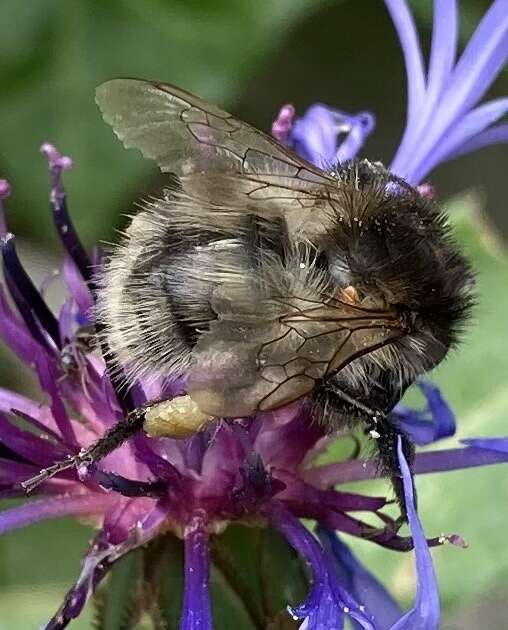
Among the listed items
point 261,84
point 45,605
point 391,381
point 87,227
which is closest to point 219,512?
point 391,381

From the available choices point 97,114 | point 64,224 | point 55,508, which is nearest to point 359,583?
point 55,508

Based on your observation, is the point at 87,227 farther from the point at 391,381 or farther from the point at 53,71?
the point at 391,381

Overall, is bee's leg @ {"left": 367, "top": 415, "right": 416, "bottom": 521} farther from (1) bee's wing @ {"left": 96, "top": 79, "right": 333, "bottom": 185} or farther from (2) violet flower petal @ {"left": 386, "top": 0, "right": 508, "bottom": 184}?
(2) violet flower petal @ {"left": 386, "top": 0, "right": 508, "bottom": 184}

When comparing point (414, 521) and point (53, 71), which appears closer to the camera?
point (414, 521)

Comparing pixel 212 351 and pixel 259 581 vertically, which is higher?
pixel 212 351

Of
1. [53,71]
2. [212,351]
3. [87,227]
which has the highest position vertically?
[53,71]

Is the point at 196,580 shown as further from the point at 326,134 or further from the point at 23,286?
the point at 326,134

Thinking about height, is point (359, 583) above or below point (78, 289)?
below
